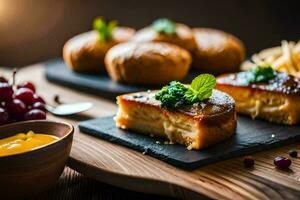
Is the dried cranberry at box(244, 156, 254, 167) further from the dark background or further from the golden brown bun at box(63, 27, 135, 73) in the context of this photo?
the dark background

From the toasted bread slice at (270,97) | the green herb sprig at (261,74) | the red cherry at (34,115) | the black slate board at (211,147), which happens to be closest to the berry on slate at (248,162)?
the black slate board at (211,147)

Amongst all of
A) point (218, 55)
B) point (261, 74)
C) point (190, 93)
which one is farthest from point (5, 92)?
point (218, 55)

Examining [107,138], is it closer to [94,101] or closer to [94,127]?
[94,127]

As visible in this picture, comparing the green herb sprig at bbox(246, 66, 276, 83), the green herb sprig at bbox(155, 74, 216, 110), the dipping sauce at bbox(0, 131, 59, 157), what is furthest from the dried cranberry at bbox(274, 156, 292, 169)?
the dipping sauce at bbox(0, 131, 59, 157)

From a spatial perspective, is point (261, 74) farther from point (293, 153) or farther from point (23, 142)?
point (23, 142)

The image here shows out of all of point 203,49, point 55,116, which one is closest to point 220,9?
point 203,49

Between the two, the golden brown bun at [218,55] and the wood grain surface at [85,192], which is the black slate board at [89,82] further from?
the wood grain surface at [85,192]
